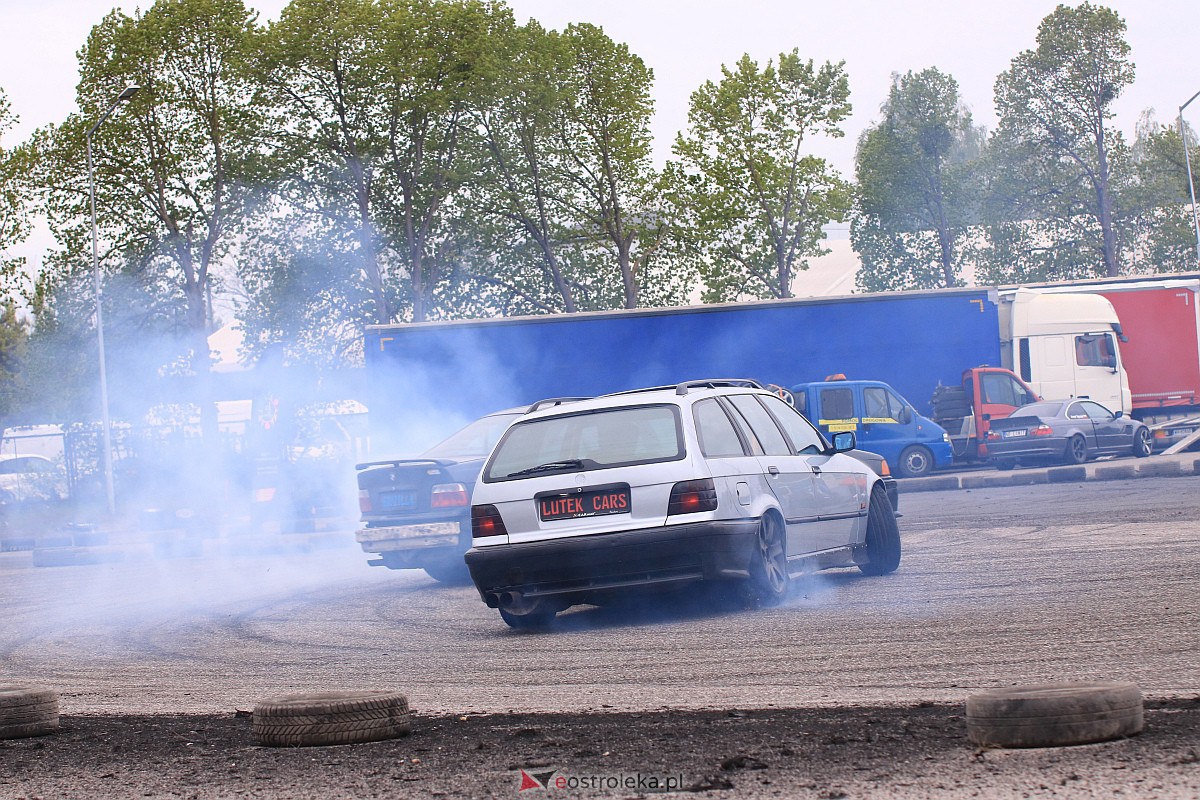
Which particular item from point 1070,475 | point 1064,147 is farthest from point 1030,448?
point 1064,147

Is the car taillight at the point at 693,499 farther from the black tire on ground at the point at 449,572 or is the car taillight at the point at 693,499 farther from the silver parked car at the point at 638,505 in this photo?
the black tire on ground at the point at 449,572

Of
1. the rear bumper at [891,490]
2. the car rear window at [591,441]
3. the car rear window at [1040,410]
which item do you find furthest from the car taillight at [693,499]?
the car rear window at [1040,410]

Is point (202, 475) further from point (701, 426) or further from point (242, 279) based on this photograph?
point (701, 426)

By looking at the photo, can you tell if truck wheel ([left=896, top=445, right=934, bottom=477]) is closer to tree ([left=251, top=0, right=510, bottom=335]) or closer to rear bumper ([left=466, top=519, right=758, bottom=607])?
rear bumper ([left=466, top=519, right=758, bottom=607])

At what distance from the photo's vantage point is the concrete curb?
2127 centimetres

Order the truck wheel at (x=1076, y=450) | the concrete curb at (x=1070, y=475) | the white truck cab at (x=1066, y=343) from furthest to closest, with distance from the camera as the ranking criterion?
the white truck cab at (x=1066, y=343)
the truck wheel at (x=1076, y=450)
the concrete curb at (x=1070, y=475)

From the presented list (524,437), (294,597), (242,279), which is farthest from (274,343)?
(524,437)

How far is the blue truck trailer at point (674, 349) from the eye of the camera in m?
24.6

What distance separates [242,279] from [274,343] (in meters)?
2.35

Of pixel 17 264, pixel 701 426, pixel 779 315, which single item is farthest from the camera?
pixel 17 264

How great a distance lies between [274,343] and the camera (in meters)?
43.9

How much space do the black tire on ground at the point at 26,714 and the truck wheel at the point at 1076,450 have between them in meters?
21.2

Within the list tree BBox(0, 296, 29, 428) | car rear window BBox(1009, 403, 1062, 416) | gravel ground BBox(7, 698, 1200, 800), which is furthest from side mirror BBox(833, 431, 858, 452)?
tree BBox(0, 296, 29, 428)

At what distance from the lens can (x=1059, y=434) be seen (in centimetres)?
2459
